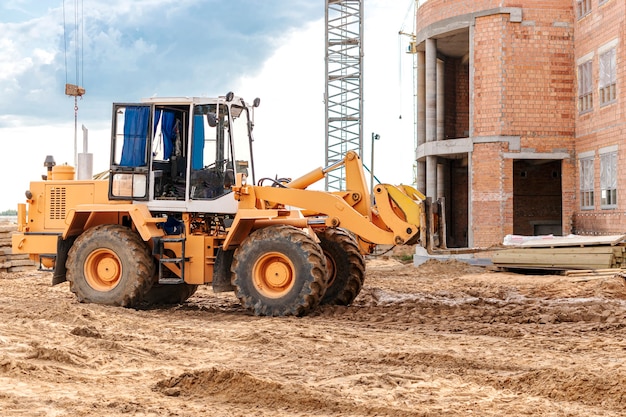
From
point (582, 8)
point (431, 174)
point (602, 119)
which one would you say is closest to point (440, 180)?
point (431, 174)

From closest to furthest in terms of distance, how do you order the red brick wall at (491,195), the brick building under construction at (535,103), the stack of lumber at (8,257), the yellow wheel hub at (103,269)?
the yellow wheel hub at (103,269)
the stack of lumber at (8,257)
the brick building under construction at (535,103)
the red brick wall at (491,195)

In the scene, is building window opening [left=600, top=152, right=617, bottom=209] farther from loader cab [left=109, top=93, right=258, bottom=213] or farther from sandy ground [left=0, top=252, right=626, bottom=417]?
loader cab [left=109, top=93, right=258, bottom=213]

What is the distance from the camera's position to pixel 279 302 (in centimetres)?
1215

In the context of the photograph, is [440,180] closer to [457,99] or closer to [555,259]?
[457,99]

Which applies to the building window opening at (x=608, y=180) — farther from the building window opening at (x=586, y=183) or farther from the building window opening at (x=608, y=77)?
the building window opening at (x=608, y=77)

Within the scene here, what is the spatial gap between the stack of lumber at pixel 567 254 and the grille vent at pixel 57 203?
1080 centimetres

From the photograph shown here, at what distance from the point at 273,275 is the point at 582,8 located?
1690cm

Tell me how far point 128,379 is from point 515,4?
20732 millimetres

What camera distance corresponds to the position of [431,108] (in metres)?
28.2

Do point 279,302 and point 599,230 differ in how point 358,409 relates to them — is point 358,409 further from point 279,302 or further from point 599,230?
point 599,230

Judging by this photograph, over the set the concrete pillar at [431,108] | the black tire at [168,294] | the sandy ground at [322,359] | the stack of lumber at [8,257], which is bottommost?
the sandy ground at [322,359]

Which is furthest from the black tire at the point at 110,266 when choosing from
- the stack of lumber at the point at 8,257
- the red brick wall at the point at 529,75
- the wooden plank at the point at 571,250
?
the red brick wall at the point at 529,75

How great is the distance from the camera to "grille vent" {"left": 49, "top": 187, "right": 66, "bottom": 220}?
14344 mm

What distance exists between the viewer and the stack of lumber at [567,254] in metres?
19.5
